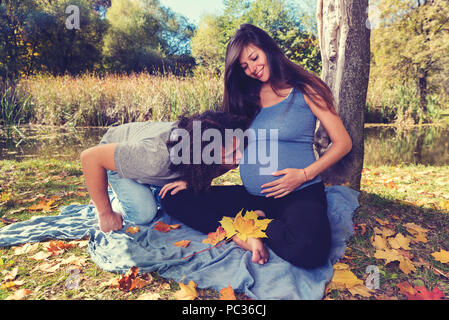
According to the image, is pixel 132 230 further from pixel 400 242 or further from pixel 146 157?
pixel 400 242

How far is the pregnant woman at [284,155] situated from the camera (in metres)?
1.93

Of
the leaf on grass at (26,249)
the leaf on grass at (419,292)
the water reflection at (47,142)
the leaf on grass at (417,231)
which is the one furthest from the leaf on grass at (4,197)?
the leaf on grass at (417,231)

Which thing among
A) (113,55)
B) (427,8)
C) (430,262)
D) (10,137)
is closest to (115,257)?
(430,262)

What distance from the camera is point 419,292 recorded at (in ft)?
5.42

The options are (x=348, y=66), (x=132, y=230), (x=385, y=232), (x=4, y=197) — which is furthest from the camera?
(x=4, y=197)

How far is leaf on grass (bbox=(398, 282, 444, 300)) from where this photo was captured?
1.56m

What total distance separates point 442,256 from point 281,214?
105 centimetres

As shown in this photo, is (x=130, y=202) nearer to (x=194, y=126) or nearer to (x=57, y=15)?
(x=194, y=126)

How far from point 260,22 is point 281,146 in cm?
1872

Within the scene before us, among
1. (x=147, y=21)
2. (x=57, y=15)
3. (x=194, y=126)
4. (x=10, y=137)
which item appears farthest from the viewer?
(x=147, y=21)

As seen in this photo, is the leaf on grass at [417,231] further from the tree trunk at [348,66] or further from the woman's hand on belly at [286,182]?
the woman's hand on belly at [286,182]

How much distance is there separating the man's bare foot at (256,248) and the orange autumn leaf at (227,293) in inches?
11.8

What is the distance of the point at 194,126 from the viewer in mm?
2092

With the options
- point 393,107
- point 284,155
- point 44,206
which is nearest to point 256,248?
point 284,155
